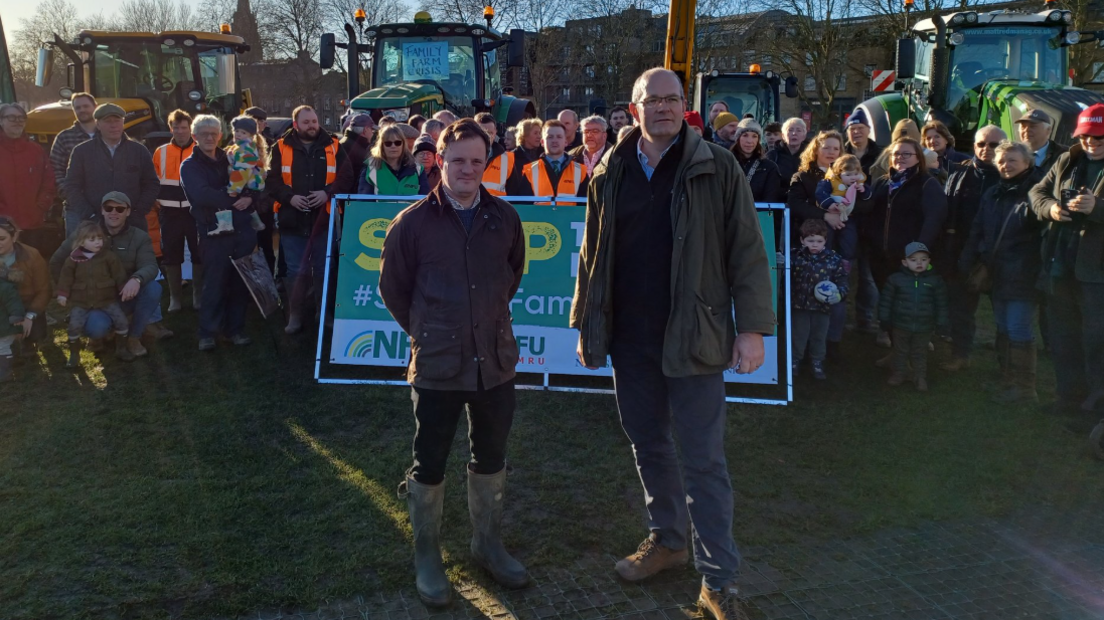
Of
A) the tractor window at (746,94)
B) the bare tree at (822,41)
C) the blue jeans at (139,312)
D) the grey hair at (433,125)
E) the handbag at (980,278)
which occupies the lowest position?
the blue jeans at (139,312)

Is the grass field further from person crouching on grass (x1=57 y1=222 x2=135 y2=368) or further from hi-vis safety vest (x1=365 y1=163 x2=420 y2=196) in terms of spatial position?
hi-vis safety vest (x1=365 y1=163 x2=420 y2=196)

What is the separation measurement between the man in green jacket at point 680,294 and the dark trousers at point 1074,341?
3.56 metres

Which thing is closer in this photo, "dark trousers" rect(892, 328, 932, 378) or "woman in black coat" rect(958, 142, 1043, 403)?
"woman in black coat" rect(958, 142, 1043, 403)

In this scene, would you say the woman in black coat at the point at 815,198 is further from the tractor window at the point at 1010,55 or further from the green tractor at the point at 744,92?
the green tractor at the point at 744,92

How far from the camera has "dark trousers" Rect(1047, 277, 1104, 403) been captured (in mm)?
5465

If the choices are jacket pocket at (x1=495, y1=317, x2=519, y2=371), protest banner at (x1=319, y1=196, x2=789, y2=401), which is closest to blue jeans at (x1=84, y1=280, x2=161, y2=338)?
protest banner at (x1=319, y1=196, x2=789, y2=401)

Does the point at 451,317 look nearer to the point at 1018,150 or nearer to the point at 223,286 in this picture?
the point at 223,286

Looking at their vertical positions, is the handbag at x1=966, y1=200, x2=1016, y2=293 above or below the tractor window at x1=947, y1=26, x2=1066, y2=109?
below

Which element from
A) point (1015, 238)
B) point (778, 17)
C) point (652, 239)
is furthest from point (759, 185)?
point (778, 17)

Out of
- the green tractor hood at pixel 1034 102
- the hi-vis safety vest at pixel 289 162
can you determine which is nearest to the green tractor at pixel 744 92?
the green tractor hood at pixel 1034 102

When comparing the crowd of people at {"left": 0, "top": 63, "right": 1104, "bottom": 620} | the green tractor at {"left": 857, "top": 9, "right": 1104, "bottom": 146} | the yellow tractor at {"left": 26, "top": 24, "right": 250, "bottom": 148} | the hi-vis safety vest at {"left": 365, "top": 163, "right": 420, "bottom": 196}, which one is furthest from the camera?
the yellow tractor at {"left": 26, "top": 24, "right": 250, "bottom": 148}

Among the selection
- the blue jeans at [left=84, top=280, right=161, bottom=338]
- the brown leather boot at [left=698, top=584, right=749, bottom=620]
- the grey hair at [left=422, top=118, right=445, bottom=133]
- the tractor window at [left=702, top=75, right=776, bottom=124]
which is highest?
the tractor window at [left=702, top=75, right=776, bottom=124]

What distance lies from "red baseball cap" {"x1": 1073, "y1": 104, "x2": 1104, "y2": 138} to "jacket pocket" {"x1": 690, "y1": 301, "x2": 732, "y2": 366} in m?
3.50

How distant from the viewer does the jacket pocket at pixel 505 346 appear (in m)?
3.33
